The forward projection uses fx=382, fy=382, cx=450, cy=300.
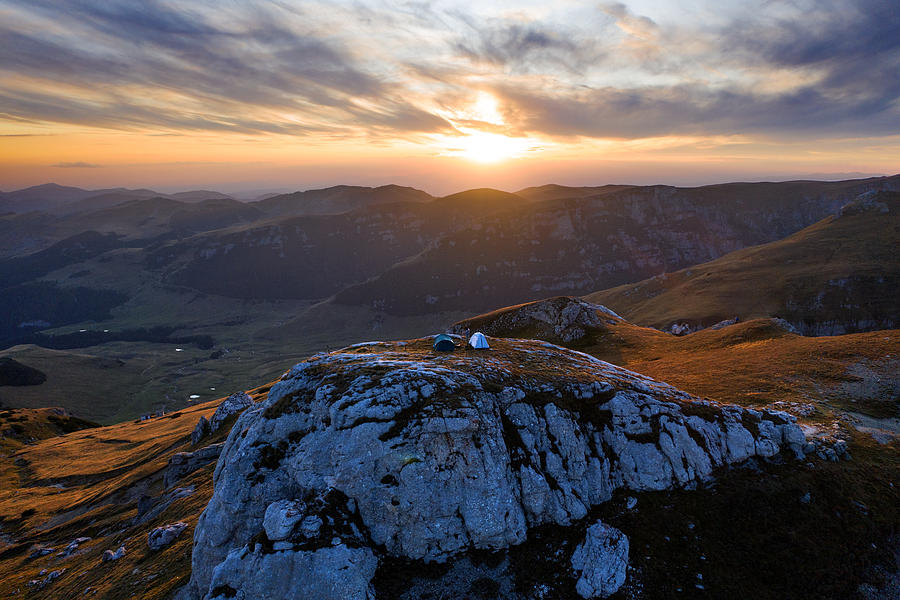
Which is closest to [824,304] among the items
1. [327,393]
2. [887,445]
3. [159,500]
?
[887,445]

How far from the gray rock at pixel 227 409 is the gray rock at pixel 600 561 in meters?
72.8

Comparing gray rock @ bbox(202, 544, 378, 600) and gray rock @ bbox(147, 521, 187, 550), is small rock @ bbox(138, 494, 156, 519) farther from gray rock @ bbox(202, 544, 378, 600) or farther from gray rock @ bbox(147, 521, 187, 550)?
gray rock @ bbox(202, 544, 378, 600)

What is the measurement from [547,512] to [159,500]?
53.8 m

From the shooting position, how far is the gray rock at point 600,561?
24.9 m

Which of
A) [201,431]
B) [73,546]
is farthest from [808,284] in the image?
[73,546]

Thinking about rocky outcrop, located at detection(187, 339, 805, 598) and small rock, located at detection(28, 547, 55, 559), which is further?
small rock, located at detection(28, 547, 55, 559)

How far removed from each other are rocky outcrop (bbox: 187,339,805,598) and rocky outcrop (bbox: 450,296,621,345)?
49.1m

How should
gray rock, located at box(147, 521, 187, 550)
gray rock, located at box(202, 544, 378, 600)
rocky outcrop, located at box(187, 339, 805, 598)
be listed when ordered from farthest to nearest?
gray rock, located at box(147, 521, 187, 550), rocky outcrop, located at box(187, 339, 805, 598), gray rock, located at box(202, 544, 378, 600)

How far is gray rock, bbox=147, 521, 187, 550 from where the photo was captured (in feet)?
128

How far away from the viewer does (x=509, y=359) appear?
40000mm

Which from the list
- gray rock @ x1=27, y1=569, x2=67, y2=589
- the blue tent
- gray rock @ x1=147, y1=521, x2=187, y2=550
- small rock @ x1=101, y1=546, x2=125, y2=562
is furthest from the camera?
gray rock @ x1=27, y1=569, x2=67, y2=589

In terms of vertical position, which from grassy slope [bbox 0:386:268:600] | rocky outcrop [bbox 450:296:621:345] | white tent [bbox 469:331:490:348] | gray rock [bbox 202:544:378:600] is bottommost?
grassy slope [bbox 0:386:268:600]

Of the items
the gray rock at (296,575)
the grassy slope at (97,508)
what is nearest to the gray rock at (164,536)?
the grassy slope at (97,508)

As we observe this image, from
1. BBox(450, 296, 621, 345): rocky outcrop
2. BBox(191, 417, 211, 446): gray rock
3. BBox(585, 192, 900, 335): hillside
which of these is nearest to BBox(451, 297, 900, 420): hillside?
BBox(450, 296, 621, 345): rocky outcrop
